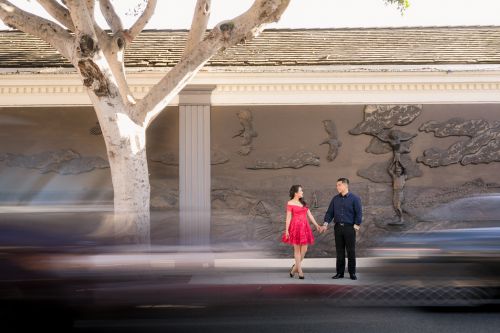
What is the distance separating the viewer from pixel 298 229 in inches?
343

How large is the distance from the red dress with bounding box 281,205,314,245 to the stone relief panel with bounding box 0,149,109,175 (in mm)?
4883

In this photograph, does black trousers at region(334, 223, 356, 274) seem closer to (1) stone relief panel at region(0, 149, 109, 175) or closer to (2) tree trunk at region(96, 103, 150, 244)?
(2) tree trunk at region(96, 103, 150, 244)

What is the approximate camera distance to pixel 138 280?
4.16 metres

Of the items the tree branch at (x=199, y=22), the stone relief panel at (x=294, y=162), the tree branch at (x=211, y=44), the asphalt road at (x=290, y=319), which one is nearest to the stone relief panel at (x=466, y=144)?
the stone relief panel at (x=294, y=162)

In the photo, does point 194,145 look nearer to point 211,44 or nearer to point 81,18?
point 211,44

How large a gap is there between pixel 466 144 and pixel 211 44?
6519mm

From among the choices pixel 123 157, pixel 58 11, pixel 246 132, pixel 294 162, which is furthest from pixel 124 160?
pixel 294 162

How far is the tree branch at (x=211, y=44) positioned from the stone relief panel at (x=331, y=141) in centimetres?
389

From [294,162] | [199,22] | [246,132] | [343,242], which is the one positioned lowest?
[343,242]

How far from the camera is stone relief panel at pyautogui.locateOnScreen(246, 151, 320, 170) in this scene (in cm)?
1188

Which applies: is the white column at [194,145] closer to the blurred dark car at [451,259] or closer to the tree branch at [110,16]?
the tree branch at [110,16]

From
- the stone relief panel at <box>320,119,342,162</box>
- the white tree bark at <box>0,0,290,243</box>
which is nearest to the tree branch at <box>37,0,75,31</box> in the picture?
the white tree bark at <box>0,0,290,243</box>

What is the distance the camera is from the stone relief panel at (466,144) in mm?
11906

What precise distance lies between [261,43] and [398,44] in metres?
3.30
